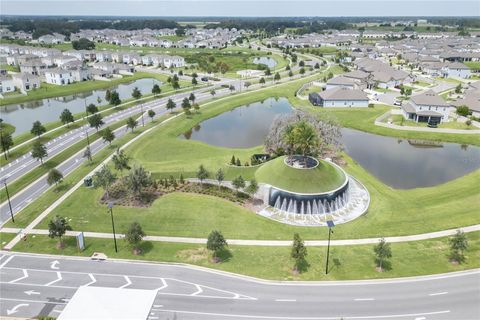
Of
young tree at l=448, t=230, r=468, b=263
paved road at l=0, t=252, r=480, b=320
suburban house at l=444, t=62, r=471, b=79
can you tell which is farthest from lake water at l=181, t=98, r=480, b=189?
suburban house at l=444, t=62, r=471, b=79

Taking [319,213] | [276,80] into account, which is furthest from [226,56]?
[319,213]

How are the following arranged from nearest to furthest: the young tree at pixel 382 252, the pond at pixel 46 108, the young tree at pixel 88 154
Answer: the young tree at pixel 382 252
the young tree at pixel 88 154
the pond at pixel 46 108

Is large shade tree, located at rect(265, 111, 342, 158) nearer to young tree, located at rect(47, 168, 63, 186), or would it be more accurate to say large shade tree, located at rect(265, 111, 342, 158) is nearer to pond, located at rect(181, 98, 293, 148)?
pond, located at rect(181, 98, 293, 148)

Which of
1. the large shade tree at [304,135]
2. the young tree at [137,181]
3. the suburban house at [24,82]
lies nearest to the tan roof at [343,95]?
the large shade tree at [304,135]

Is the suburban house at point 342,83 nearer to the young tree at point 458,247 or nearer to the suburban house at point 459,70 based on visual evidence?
the suburban house at point 459,70

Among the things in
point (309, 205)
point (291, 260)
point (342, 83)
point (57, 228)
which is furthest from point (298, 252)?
point (342, 83)

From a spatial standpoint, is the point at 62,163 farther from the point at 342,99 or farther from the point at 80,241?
the point at 342,99

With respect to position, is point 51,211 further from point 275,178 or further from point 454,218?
point 454,218
